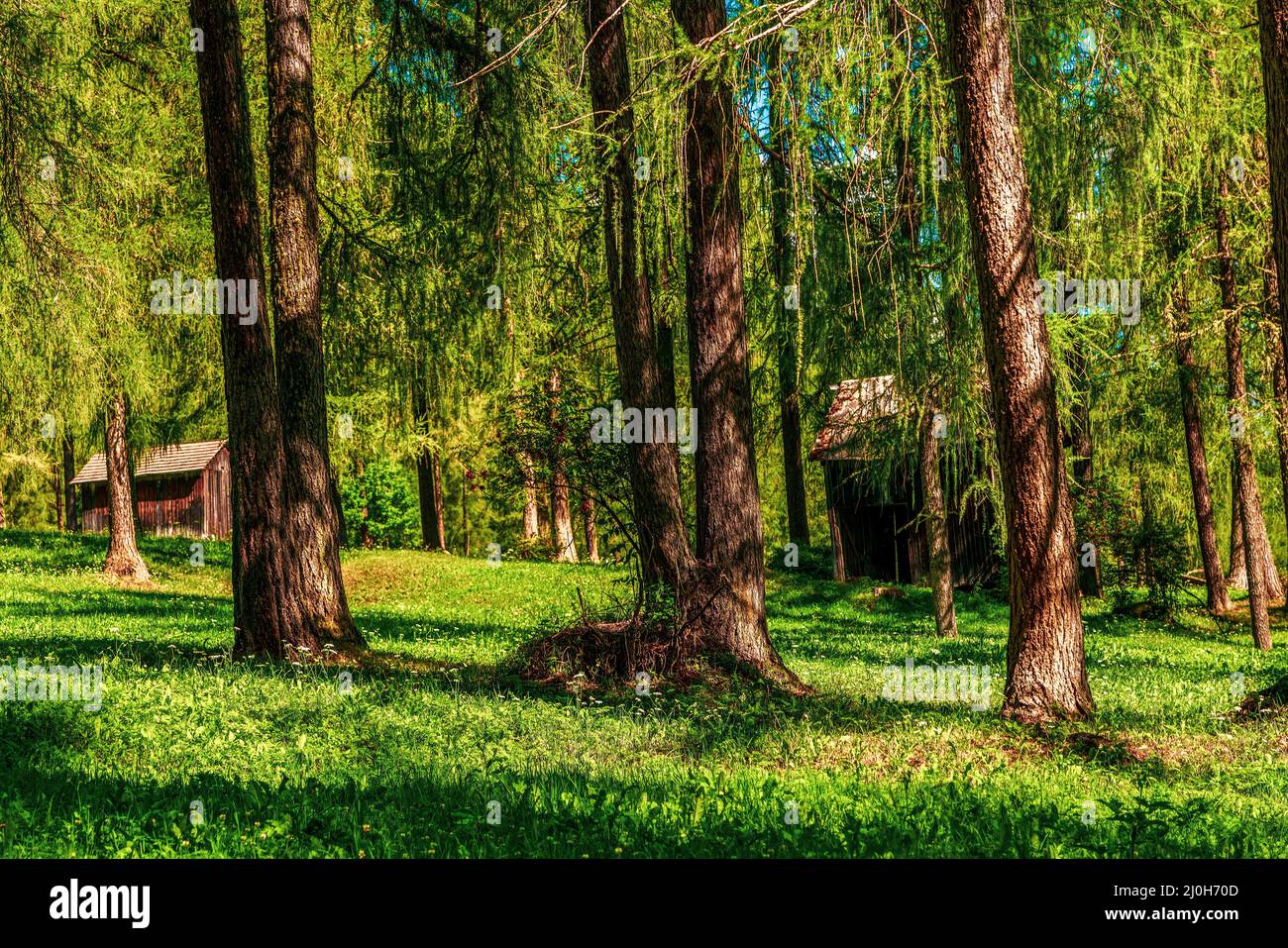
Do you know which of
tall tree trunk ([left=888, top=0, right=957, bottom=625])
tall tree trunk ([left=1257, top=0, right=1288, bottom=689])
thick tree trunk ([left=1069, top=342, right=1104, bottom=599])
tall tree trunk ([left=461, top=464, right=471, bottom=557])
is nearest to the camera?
tall tree trunk ([left=1257, top=0, right=1288, bottom=689])

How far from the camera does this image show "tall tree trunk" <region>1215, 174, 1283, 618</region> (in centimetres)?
1836

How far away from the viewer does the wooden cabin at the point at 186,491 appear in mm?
45969

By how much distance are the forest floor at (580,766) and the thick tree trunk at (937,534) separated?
4.60 meters

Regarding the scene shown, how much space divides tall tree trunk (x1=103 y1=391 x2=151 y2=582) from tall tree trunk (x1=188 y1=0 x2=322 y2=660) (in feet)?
42.4

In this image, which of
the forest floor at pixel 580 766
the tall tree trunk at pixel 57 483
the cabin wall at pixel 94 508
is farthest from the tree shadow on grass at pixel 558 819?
the tall tree trunk at pixel 57 483

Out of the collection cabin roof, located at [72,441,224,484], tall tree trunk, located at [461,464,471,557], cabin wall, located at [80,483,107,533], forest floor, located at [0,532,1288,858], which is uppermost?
cabin roof, located at [72,441,224,484]

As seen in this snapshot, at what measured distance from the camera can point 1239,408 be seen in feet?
60.6

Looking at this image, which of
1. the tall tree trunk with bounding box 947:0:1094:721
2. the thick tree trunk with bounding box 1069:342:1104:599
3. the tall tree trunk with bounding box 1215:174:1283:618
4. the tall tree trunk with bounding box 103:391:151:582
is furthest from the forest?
the thick tree trunk with bounding box 1069:342:1104:599

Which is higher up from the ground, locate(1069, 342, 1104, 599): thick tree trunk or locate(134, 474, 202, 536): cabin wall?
locate(134, 474, 202, 536): cabin wall

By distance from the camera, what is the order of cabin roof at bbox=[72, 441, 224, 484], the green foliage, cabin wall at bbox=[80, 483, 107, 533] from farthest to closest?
cabin wall at bbox=[80, 483, 107, 533] < cabin roof at bbox=[72, 441, 224, 484] < the green foliage

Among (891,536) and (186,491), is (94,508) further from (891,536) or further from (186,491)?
(891,536)

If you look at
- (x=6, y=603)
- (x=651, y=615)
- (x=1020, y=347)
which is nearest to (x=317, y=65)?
(x=6, y=603)

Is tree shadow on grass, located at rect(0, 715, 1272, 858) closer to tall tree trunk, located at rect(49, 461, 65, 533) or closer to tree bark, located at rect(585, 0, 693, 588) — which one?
tree bark, located at rect(585, 0, 693, 588)

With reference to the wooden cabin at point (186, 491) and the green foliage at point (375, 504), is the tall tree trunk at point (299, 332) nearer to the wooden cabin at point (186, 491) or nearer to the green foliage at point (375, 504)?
the green foliage at point (375, 504)
